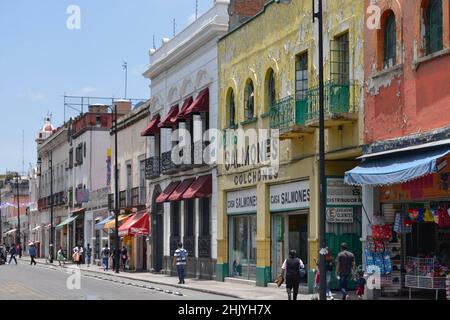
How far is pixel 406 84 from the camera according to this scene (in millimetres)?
23516

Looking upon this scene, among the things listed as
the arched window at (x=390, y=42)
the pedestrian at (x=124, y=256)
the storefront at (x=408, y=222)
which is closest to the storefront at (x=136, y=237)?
the pedestrian at (x=124, y=256)

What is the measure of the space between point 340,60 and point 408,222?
5.59 m

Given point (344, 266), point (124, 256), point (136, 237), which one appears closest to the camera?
point (344, 266)

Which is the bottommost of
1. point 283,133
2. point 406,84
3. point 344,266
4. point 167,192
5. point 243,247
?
point 344,266

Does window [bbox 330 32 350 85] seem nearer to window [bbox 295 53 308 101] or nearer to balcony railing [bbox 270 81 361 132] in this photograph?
balcony railing [bbox 270 81 361 132]

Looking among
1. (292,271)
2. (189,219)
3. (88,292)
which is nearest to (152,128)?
(189,219)

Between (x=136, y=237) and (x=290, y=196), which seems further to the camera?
(x=136, y=237)

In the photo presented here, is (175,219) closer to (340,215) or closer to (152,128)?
(152,128)

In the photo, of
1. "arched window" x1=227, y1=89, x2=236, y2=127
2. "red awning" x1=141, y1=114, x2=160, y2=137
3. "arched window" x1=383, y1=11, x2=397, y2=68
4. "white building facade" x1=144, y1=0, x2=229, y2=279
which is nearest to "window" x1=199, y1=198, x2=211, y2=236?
"white building facade" x1=144, y1=0, x2=229, y2=279

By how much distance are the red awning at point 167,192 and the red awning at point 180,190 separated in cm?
89

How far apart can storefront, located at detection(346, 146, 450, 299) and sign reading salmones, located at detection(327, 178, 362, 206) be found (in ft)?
8.32
